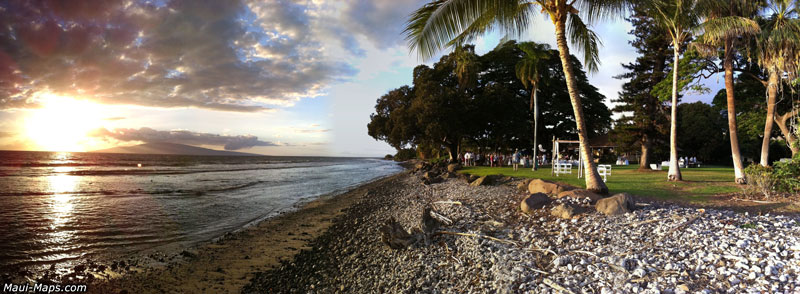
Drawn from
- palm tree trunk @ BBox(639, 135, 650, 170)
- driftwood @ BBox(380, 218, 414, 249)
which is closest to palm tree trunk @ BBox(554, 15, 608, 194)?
driftwood @ BBox(380, 218, 414, 249)

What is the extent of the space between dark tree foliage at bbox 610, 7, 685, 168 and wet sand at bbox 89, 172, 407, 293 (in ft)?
71.1

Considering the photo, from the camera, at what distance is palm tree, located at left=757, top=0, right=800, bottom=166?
13383 mm

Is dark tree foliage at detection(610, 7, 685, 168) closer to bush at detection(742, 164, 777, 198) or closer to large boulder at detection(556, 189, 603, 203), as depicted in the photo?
bush at detection(742, 164, 777, 198)

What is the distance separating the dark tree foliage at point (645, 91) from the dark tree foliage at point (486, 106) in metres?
6.28

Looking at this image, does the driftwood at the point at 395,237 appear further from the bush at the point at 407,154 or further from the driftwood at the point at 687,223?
the bush at the point at 407,154

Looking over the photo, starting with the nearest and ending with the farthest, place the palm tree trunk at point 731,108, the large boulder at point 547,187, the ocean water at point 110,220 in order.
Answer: the ocean water at point 110,220, the large boulder at point 547,187, the palm tree trunk at point 731,108

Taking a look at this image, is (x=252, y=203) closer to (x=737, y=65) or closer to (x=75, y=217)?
(x=75, y=217)

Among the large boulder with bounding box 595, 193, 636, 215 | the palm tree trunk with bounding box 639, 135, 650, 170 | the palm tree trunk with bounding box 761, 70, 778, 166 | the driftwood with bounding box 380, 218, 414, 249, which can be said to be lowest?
the driftwood with bounding box 380, 218, 414, 249

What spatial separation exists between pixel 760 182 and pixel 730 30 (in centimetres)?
659

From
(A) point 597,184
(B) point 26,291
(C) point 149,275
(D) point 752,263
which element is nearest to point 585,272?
(D) point 752,263

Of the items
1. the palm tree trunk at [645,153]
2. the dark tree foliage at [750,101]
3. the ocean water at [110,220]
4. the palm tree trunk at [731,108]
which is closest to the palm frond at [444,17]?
the ocean water at [110,220]

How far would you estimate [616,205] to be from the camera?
7.02 metres

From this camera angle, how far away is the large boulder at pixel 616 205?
691 cm

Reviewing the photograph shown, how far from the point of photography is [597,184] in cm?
923
